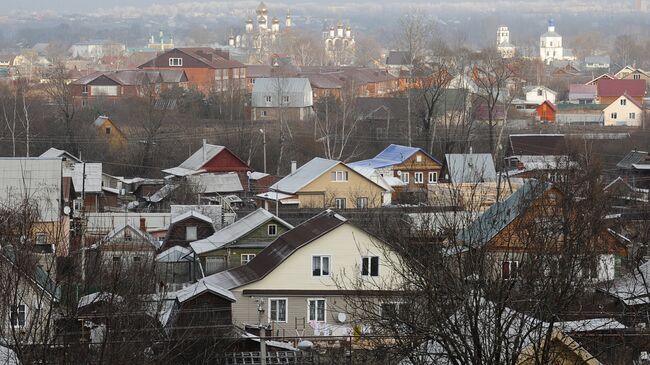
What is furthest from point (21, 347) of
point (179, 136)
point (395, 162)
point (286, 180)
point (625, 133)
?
point (625, 133)

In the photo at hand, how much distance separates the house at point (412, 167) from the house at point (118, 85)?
1082cm

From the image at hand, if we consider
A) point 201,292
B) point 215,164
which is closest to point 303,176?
point 215,164

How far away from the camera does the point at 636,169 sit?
18.9 metres

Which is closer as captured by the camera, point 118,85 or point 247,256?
point 247,256

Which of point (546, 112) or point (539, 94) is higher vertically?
point (539, 94)

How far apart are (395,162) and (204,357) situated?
1177 cm

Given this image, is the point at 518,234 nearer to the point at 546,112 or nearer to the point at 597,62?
the point at 546,112

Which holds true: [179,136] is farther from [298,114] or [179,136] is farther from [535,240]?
[535,240]

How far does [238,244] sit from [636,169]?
337 inches

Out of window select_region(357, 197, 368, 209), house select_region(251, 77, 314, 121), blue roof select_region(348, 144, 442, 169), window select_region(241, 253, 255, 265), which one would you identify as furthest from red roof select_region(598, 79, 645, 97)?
window select_region(241, 253, 255, 265)

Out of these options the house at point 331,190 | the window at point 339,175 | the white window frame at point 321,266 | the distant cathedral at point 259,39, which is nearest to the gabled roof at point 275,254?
the white window frame at point 321,266

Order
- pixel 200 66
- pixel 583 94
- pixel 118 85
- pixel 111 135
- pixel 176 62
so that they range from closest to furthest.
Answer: pixel 111 135, pixel 118 85, pixel 583 94, pixel 200 66, pixel 176 62

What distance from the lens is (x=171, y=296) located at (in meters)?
9.71

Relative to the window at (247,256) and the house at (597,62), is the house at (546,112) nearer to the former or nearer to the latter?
the window at (247,256)
